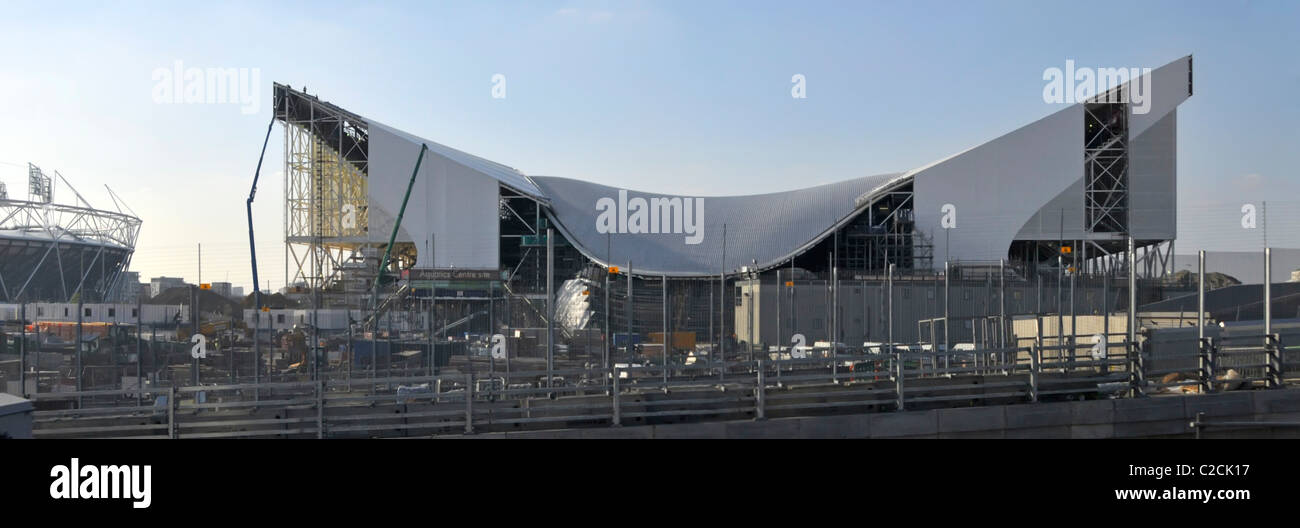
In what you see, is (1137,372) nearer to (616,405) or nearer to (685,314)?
(616,405)

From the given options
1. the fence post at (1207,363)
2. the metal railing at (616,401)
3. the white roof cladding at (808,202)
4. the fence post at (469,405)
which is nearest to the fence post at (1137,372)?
the metal railing at (616,401)

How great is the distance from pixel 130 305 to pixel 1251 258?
25.6 m

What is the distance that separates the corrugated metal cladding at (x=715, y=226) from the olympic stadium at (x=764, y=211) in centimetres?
11

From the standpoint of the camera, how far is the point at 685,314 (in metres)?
21.8

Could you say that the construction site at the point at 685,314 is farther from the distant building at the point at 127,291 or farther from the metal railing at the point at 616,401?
the distant building at the point at 127,291

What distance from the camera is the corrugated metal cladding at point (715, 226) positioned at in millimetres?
45812

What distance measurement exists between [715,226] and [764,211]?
8.93 ft

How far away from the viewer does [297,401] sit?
966cm

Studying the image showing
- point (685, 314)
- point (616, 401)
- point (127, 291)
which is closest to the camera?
point (616, 401)

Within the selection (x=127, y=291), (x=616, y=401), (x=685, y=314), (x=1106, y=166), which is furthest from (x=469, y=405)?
(x=127, y=291)
